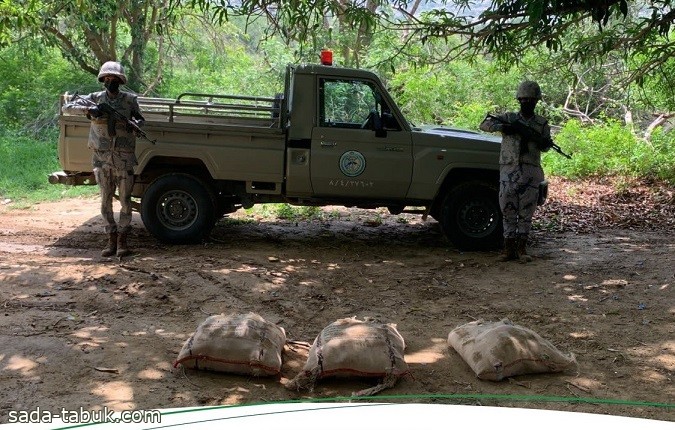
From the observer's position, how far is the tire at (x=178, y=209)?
6664mm

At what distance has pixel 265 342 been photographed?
11.9 ft

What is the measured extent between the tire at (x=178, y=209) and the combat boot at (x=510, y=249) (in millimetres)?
2783

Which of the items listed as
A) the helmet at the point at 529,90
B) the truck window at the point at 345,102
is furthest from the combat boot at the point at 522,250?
the truck window at the point at 345,102

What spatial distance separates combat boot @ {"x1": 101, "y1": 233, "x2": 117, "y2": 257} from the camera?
20.3 feet

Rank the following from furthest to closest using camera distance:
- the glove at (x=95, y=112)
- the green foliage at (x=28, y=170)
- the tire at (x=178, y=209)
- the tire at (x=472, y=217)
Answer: the green foliage at (x=28, y=170) → the tire at (x=472, y=217) → the tire at (x=178, y=209) → the glove at (x=95, y=112)

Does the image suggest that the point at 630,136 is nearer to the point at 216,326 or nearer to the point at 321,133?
the point at 321,133

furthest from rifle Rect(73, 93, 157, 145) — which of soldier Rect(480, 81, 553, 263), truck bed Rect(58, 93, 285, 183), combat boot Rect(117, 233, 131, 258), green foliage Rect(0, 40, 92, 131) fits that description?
green foliage Rect(0, 40, 92, 131)

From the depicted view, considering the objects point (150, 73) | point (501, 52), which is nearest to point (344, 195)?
point (501, 52)

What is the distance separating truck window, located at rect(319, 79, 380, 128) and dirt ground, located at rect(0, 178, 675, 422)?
128cm

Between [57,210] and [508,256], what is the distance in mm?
5332

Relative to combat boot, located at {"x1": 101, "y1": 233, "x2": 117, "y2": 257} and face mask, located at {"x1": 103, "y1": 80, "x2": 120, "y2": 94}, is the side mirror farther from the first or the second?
combat boot, located at {"x1": 101, "y1": 233, "x2": 117, "y2": 257}

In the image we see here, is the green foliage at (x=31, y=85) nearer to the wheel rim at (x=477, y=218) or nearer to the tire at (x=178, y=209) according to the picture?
the tire at (x=178, y=209)

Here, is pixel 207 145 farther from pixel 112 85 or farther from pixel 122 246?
pixel 122 246

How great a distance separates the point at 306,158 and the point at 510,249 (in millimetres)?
2073
